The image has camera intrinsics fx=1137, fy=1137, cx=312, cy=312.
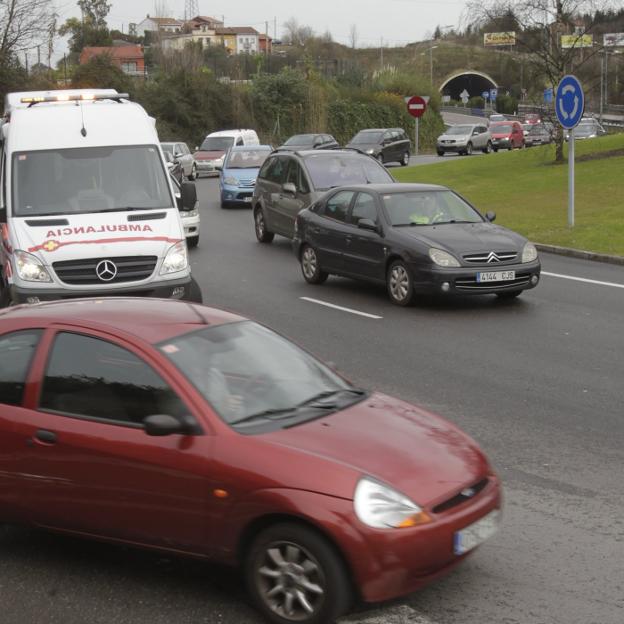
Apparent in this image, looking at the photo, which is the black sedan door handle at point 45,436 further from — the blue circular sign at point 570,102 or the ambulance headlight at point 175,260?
the blue circular sign at point 570,102

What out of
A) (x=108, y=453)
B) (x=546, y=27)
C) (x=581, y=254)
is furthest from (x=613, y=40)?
(x=108, y=453)

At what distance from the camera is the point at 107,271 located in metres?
12.2

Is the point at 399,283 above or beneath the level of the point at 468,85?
beneath

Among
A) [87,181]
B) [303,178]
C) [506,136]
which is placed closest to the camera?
[87,181]

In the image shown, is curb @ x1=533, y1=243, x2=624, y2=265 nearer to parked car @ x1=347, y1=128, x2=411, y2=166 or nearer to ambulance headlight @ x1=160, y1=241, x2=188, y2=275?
ambulance headlight @ x1=160, y1=241, x2=188, y2=275

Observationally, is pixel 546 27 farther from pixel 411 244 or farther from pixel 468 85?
pixel 468 85

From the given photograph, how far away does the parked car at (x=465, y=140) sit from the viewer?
62.8 metres

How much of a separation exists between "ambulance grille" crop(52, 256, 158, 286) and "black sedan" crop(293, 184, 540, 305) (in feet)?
12.5

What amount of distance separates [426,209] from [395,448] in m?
10.5

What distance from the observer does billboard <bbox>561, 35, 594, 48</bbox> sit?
3600 cm

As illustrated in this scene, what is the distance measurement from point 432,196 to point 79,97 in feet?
16.4

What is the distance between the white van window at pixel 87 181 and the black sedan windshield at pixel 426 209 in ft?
11.8

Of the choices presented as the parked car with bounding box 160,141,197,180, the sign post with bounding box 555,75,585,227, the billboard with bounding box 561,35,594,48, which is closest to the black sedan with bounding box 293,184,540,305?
the sign post with bounding box 555,75,585,227

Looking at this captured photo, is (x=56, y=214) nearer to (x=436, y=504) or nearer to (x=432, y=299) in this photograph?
(x=432, y=299)
